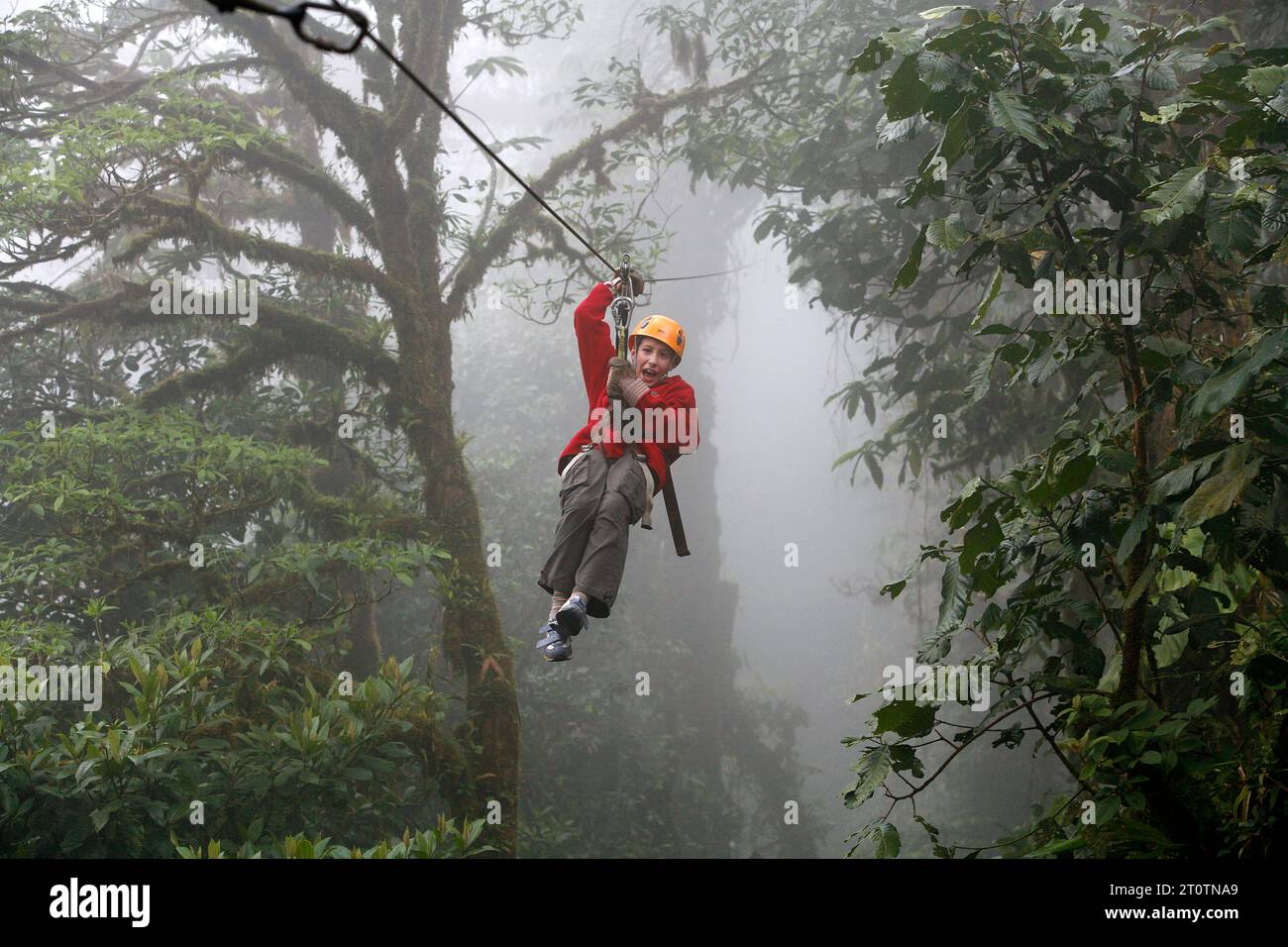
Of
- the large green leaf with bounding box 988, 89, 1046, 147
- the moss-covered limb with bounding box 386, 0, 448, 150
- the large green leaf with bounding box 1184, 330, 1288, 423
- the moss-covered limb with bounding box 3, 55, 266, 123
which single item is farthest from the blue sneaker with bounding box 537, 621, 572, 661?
the moss-covered limb with bounding box 3, 55, 266, 123

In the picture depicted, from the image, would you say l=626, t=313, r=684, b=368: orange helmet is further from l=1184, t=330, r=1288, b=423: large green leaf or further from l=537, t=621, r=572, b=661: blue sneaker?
l=1184, t=330, r=1288, b=423: large green leaf

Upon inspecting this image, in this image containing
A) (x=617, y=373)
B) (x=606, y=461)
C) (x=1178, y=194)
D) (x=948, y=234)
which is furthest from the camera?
(x=606, y=461)

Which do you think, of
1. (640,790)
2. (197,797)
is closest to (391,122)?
(197,797)

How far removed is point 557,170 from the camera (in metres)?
7.46

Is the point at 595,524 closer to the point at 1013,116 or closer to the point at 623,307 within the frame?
the point at 623,307

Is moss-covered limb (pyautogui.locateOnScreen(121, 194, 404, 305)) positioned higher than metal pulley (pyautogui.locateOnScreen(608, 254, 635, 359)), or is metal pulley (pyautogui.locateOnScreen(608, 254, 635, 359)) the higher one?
moss-covered limb (pyautogui.locateOnScreen(121, 194, 404, 305))

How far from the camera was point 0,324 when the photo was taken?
6.52m

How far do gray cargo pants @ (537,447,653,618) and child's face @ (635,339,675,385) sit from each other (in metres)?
0.30

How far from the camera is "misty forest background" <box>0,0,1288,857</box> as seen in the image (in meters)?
2.93

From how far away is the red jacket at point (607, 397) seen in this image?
3.43 m

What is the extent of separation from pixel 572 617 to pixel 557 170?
5.10 meters

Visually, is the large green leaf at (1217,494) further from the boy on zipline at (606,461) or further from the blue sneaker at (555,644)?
the blue sneaker at (555,644)

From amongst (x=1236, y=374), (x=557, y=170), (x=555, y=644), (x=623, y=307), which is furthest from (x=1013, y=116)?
(x=557, y=170)
